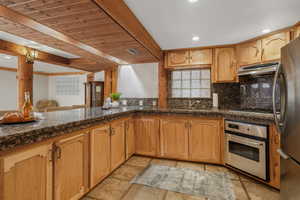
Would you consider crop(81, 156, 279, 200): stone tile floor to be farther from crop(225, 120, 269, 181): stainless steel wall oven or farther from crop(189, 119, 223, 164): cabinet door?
crop(189, 119, 223, 164): cabinet door

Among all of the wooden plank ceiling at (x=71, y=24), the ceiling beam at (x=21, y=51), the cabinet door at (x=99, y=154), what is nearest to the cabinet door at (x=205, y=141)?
the cabinet door at (x=99, y=154)

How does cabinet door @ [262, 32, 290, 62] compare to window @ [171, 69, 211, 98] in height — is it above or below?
above

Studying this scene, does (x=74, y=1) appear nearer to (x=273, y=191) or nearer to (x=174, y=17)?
(x=174, y=17)

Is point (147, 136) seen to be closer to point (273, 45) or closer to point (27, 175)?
point (27, 175)

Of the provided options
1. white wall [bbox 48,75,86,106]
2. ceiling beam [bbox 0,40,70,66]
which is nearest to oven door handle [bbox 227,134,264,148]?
ceiling beam [bbox 0,40,70,66]

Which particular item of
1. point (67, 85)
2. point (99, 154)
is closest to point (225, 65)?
point (99, 154)

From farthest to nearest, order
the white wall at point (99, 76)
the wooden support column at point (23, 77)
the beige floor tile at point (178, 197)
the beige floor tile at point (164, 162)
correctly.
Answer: the white wall at point (99, 76) → the wooden support column at point (23, 77) → the beige floor tile at point (164, 162) → the beige floor tile at point (178, 197)

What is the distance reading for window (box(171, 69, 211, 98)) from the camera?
3264 millimetres

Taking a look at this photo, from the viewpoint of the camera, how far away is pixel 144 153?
284 centimetres

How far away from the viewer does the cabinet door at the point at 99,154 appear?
5.68 feet

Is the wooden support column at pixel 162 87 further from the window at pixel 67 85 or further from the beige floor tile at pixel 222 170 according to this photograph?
the window at pixel 67 85

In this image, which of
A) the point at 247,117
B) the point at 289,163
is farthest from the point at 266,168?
the point at 289,163

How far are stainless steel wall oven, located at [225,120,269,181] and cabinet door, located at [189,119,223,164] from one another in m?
0.15

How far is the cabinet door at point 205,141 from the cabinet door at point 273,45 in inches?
49.9
